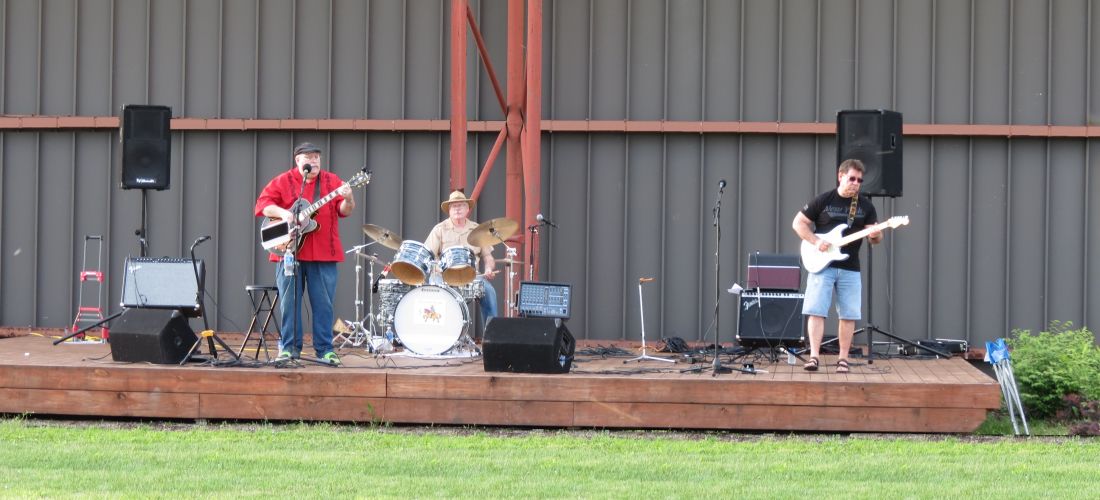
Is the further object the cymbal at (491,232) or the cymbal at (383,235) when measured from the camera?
the cymbal at (383,235)

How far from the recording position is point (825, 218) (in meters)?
9.02

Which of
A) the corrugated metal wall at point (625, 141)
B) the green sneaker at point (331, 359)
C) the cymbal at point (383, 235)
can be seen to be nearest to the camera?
the green sneaker at point (331, 359)

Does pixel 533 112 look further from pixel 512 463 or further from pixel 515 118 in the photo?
pixel 512 463

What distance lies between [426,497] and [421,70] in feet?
23.3

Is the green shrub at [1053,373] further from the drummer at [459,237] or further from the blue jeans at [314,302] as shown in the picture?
the blue jeans at [314,302]

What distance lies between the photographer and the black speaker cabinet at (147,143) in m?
10.4

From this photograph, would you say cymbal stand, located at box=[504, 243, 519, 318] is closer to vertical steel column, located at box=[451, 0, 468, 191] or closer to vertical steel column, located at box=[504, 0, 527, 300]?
vertical steel column, located at box=[504, 0, 527, 300]

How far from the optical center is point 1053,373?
9281 millimetres

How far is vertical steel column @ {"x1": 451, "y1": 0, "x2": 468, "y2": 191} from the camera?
11.3 metres

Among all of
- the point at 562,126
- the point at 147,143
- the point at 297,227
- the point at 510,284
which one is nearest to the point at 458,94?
the point at 562,126

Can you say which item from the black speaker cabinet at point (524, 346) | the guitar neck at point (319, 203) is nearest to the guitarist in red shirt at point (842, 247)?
the black speaker cabinet at point (524, 346)

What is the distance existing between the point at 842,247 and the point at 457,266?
9.15ft

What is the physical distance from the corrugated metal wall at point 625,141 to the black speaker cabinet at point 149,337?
3.59 metres

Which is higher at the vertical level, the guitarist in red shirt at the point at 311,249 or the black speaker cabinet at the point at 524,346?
the guitarist in red shirt at the point at 311,249
